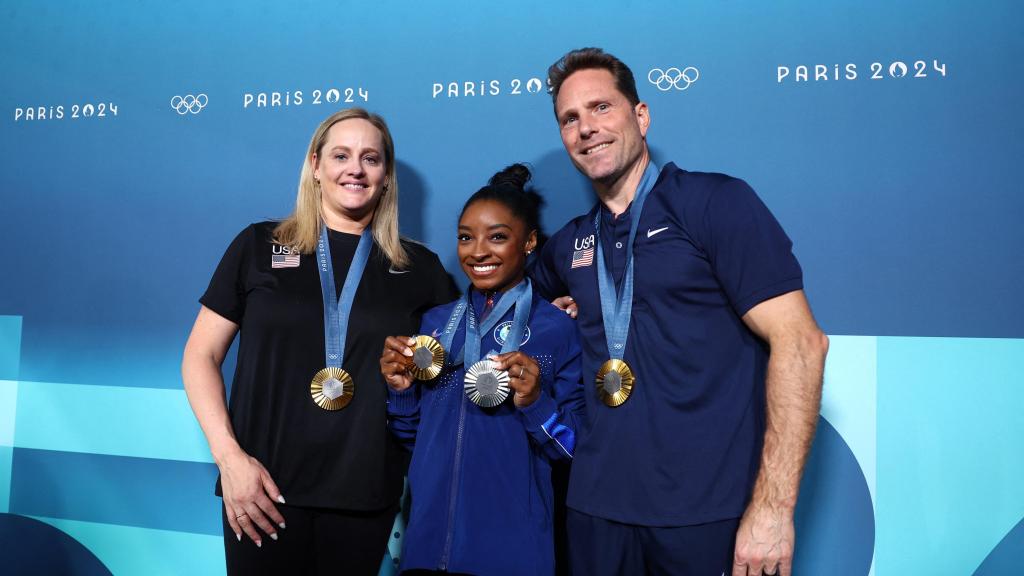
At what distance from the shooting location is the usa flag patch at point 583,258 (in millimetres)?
2055

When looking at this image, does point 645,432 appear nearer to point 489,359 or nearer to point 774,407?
point 774,407

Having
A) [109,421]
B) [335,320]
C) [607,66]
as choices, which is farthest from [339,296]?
[109,421]

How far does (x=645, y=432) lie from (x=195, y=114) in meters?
2.53

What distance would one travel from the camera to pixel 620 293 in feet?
6.24

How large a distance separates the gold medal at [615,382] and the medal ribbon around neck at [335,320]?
0.77 metres

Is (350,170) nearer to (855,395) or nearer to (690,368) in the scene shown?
(690,368)

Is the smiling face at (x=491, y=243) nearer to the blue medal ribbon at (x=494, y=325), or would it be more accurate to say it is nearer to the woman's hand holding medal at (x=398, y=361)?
the blue medal ribbon at (x=494, y=325)

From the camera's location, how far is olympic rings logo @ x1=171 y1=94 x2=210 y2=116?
323 cm

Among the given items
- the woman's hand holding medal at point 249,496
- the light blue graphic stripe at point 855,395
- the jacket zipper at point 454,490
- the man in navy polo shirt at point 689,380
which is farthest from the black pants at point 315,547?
the light blue graphic stripe at point 855,395

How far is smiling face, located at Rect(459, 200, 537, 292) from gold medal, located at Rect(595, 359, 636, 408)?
40 centimetres

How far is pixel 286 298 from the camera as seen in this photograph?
2197mm

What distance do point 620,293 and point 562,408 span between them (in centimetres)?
35

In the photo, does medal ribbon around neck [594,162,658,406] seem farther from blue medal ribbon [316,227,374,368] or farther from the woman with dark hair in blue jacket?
blue medal ribbon [316,227,374,368]

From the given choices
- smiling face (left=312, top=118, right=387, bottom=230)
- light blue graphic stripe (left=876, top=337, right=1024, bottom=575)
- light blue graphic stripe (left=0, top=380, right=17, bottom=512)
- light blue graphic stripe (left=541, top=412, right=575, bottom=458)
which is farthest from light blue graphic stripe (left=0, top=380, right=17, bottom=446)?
light blue graphic stripe (left=876, top=337, right=1024, bottom=575)
